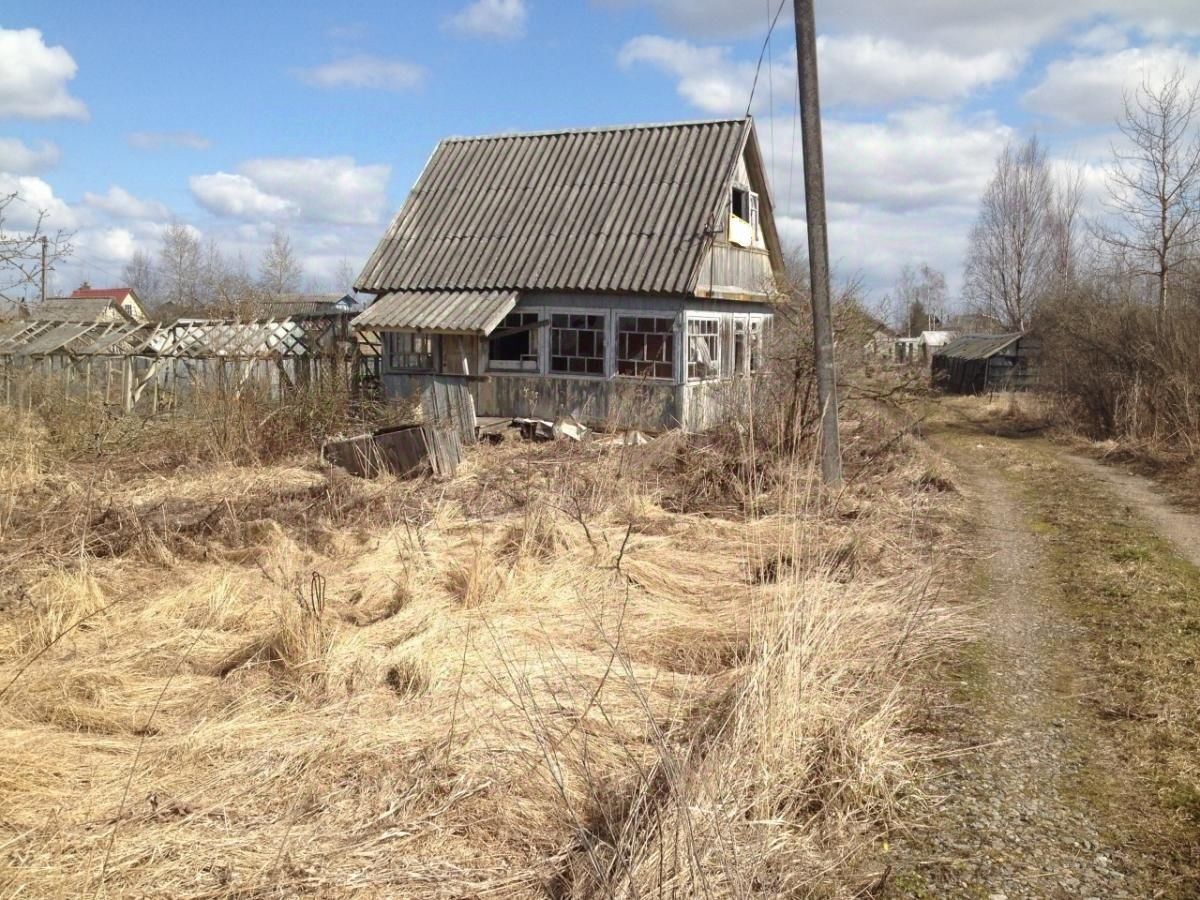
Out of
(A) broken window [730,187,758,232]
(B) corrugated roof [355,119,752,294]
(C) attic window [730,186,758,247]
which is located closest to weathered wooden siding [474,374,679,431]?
(B) corrugated roof [355,119,752,294]

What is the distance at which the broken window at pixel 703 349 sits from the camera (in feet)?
56.1

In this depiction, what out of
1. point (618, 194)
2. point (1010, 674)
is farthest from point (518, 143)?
point (1010, 674)

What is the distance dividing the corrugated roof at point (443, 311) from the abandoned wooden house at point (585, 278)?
4 cm

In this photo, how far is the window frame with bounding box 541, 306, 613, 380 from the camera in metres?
17.1

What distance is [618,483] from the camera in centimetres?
1048

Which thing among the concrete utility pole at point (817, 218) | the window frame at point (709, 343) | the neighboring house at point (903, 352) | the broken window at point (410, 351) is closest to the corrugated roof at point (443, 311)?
the broken window at point (410, 351)

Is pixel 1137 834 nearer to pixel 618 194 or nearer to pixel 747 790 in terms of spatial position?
pixel 747 790

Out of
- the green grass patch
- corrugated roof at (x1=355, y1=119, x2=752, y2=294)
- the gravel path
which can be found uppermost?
corrugated roof at (x1=355, y1=119, x2=752, y2=294)

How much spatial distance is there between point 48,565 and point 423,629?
11.6ft

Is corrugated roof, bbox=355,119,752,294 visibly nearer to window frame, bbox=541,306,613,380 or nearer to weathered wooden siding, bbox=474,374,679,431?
window frame, bbox=541,306,613,380

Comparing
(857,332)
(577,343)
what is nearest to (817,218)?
(857,332)

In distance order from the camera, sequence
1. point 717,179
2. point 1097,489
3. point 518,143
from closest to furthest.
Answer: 1. point 1097,489
2. point 717,179
3. point 518,143

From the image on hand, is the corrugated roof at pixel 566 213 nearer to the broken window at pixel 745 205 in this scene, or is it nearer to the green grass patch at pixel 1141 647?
the broken window at pixel 745 205

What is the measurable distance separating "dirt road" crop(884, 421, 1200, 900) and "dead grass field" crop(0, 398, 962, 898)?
321 millimetres
